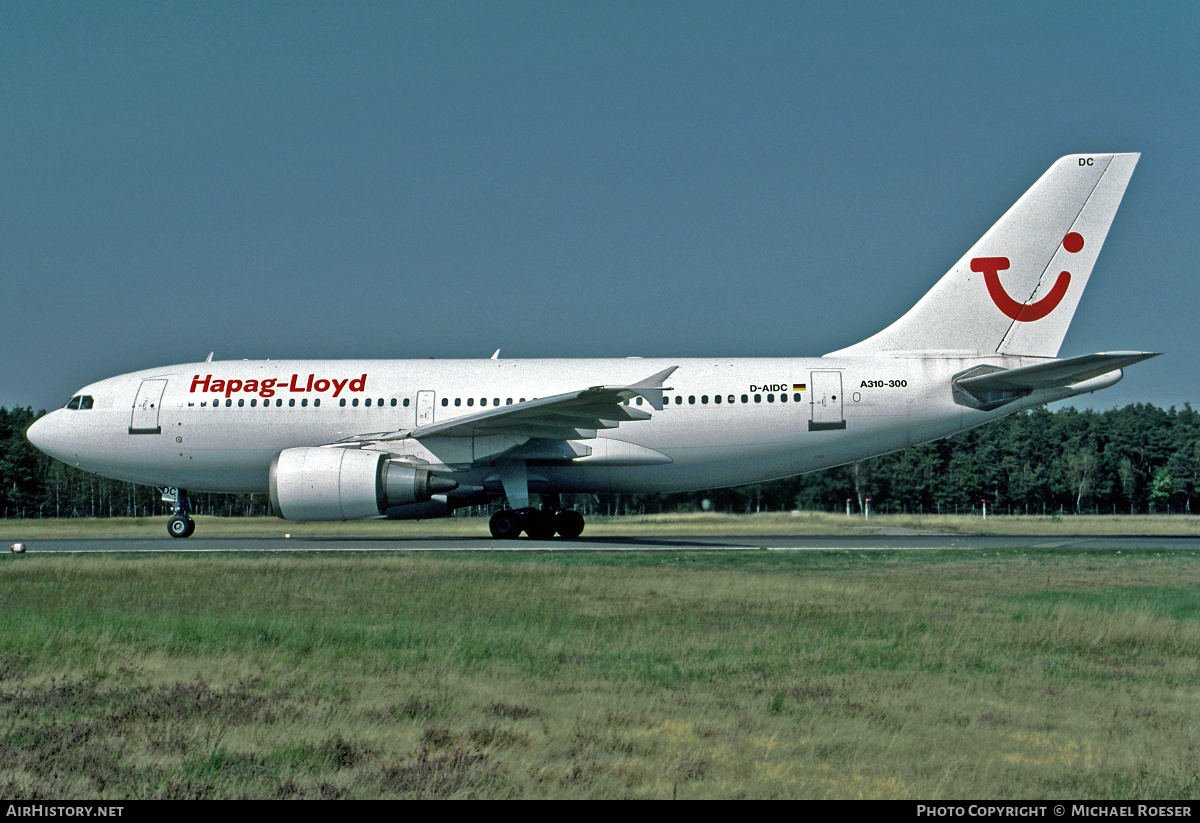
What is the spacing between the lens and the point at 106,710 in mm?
6137

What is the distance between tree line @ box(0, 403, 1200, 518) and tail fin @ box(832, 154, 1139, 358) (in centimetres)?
3413

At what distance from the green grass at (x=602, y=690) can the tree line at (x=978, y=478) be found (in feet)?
149

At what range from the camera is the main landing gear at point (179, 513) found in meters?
23.1

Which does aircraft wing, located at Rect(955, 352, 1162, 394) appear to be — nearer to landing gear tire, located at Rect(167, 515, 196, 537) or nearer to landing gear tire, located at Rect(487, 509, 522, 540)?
landing gear tire, located at Rect(487, 509, 522, 540)

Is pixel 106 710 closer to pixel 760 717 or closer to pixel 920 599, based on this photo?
pixel 760 717

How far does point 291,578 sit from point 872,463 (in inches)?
2650

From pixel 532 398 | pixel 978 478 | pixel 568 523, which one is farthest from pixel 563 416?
pixel 978 478

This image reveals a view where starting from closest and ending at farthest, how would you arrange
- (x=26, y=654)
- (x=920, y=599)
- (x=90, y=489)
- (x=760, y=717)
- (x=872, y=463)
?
(x=760, y=717) < (x=26, y=654) < (x=920, y=599) < (x=90, y=489) < (x=872, y=463)

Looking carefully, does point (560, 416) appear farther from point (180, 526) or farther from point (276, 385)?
point (180, 526)

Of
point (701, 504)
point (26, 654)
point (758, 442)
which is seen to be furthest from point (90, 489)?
point (26, 654)

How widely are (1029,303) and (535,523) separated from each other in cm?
1108

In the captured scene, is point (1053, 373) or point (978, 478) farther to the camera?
point (978, 478)

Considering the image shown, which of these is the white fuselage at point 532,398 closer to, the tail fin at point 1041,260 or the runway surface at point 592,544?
the tail fin at point 1041,260

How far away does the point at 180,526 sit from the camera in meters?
23.1
